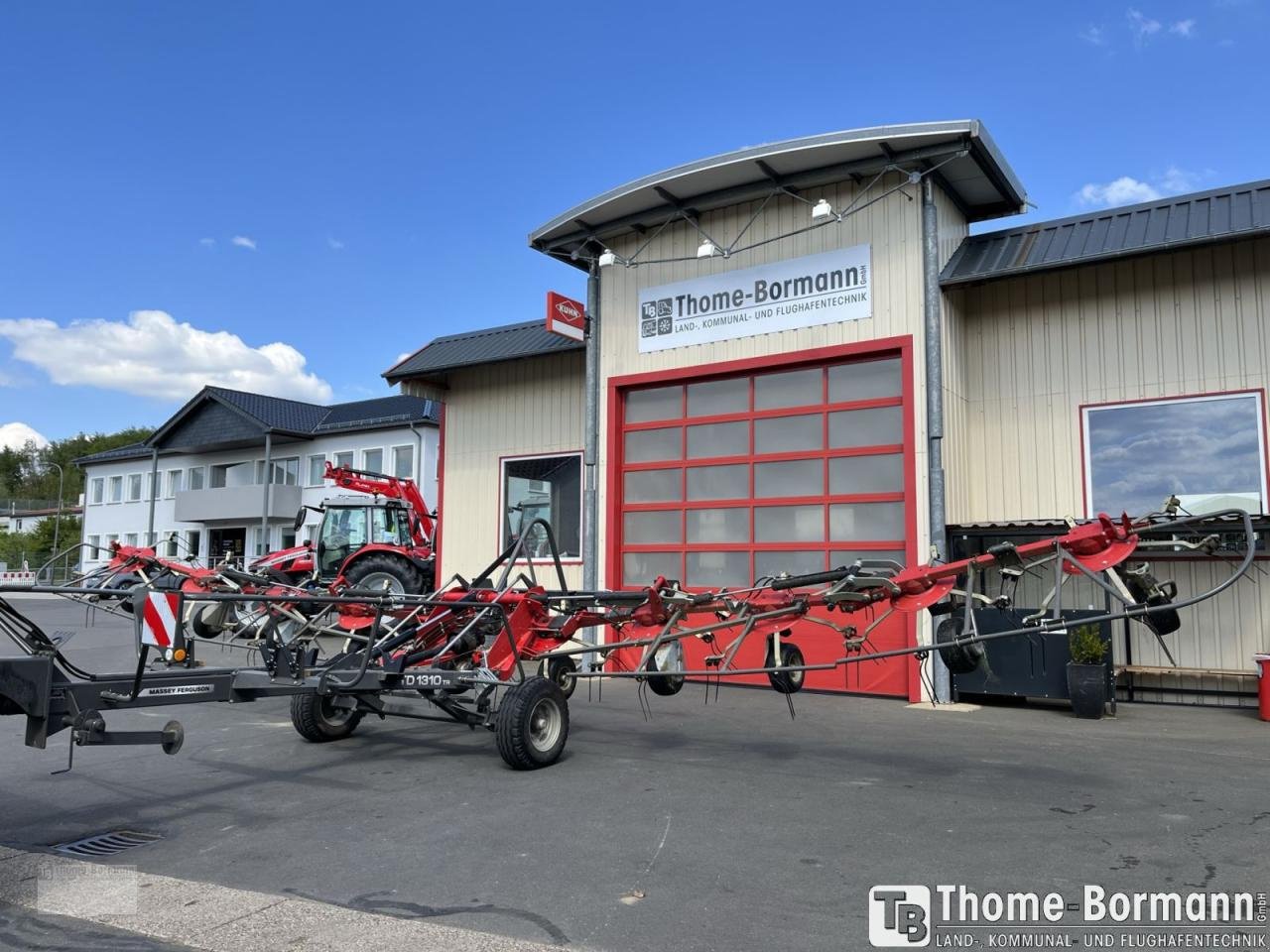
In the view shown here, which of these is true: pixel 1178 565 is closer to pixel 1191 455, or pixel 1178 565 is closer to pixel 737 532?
pixel 1191 455

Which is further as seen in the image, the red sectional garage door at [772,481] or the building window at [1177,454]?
the red sectional garage door at [772,481]

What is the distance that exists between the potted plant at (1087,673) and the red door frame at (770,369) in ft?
5.90

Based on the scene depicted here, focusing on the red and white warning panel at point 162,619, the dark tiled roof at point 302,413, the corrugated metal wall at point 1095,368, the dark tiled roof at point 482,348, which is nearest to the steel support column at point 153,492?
the dark tiled roof at point 302,413

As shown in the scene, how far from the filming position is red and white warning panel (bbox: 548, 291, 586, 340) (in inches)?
551

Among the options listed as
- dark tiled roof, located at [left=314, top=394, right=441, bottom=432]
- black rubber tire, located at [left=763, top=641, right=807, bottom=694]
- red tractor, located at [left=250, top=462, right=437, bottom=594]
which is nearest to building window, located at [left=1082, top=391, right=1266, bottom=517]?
black rubber tire, located at [left=763, top=641, right=807, bottom=694]

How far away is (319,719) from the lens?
840 cm

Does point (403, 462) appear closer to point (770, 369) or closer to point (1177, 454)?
point (770, 369)

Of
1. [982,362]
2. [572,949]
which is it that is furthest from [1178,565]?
[572,949]

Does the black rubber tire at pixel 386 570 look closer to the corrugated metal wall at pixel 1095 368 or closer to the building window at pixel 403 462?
the corrugated metal wall at pixel 1095 368

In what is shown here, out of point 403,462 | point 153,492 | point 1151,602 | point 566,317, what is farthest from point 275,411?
point 1151,602

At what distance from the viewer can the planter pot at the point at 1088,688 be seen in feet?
32.0

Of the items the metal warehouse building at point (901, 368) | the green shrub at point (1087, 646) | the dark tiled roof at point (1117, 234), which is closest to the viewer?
the green shrub at point (1087, 646)

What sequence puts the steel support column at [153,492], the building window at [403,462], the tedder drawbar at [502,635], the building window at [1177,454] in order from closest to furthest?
the tedder drawbar at [502,635] < the building window at [1177,454] < the building window at [403,462] < the steel support column at [153,492]

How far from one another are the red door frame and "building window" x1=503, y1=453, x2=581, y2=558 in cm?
165
